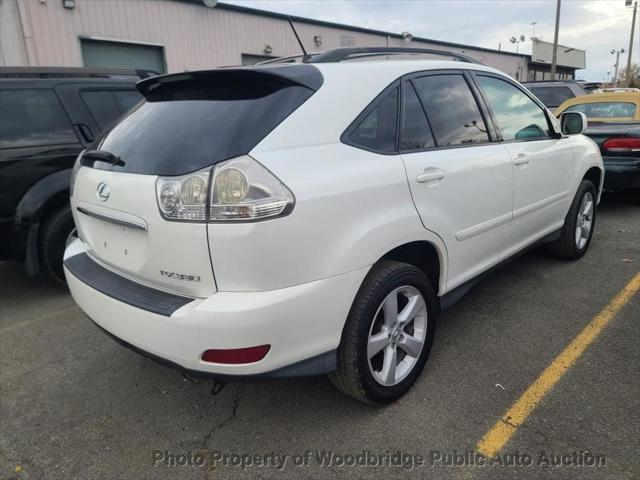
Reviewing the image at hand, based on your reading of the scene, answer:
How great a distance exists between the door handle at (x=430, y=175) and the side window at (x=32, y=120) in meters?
3.20

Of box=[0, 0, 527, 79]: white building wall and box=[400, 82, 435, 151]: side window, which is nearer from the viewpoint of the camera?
box=[400, 82, 435, 151]: side window

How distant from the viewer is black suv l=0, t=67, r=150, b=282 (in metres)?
3.81

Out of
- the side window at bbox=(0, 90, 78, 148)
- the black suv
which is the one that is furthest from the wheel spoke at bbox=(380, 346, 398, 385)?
the side window at bbox=(0, 90, 78, 148)

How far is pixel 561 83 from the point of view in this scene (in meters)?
11.5

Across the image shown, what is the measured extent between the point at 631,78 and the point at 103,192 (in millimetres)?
45829

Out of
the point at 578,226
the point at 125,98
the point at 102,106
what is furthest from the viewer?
the point at 125,98

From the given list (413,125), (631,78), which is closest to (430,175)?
(413,125)

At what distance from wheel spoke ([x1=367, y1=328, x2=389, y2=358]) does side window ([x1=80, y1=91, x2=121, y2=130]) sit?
134 inches

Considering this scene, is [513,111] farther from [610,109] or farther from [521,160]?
[610,109]

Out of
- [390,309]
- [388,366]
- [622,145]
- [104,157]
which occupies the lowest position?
[388,366]

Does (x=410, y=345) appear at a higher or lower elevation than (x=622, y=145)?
lower

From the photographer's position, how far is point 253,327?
1.82m

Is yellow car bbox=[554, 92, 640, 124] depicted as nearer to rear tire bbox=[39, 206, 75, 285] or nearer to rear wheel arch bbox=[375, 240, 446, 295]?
rear wheel arch bbox=[375, 240, 446, 295]

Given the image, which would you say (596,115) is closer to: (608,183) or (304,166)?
(608,183)
